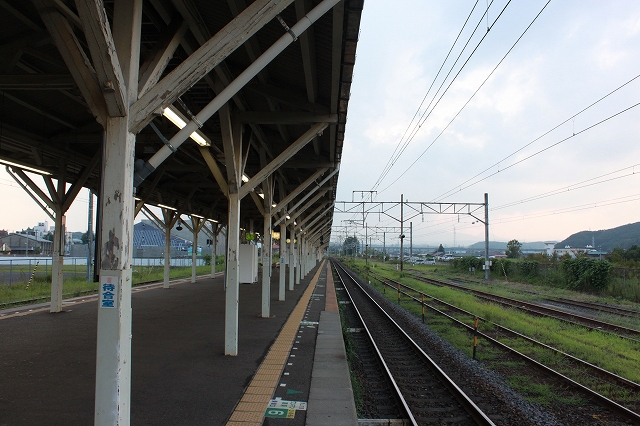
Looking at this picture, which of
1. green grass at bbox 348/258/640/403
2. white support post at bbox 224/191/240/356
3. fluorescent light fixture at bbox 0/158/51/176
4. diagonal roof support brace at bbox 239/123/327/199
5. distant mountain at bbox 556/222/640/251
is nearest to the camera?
white support post at bbox 224/191/240/356

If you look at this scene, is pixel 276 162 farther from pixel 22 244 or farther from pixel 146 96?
pixel 22 244

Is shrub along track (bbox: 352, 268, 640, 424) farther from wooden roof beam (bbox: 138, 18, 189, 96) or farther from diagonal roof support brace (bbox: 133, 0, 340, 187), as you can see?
wooden roof beam (bbox: 138, 18, 189, 96)

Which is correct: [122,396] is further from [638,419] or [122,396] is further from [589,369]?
[589,369]

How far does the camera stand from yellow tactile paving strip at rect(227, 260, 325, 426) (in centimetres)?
452

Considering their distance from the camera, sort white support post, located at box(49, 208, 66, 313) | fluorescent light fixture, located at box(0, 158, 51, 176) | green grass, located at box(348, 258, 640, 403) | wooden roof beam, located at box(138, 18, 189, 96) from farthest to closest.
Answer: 1. white support post, located at box(49, 208, 66, 313)
2. fluorescent light fixture, located at box(0, 158, 51, 176)
3. green grass, located at box(348, 258, 640, 403)
4. wooden roof beam, located at box(138, 18, 189, 96)

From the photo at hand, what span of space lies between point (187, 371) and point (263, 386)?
1.33m

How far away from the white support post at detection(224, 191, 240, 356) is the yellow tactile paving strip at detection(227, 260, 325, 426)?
0.66m

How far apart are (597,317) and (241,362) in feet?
40.0

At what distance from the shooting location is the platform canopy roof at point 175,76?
3.09m

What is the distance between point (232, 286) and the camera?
7320 millimetres

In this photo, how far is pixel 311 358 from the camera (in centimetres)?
728

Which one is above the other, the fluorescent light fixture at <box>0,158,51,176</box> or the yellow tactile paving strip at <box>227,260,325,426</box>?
the fluorescent light fixture at <box>0,158,51,176</box>

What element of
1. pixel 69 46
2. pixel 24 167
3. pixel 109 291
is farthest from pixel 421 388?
pixel 24 167

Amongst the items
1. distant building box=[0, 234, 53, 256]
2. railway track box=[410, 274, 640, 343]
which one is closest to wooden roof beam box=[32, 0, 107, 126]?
railway track box=[410, 274, 640, 343]
